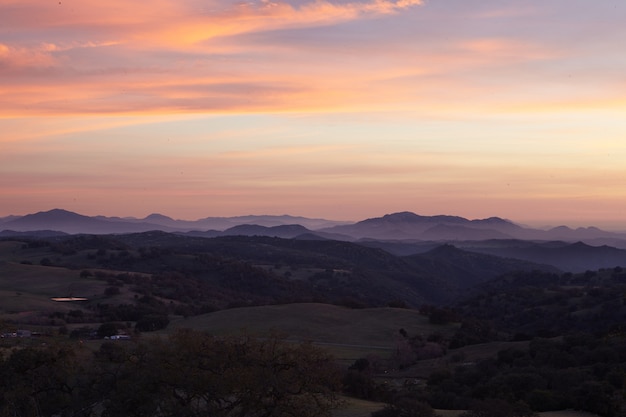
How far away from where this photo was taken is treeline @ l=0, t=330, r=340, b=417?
26625 mm

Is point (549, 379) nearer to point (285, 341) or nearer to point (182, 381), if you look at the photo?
point (285, 341)

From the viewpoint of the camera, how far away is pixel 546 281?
135 meters

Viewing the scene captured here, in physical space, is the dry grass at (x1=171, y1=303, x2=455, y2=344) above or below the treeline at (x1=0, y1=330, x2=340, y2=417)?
below

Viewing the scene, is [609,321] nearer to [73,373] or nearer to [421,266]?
[73,373]

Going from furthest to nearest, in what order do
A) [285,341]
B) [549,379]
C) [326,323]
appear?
[326,323] → [549,379] → [285,341]

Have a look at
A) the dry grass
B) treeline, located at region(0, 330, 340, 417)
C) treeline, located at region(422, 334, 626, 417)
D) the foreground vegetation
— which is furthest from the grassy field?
treeline, located at region(0, 330, 340, 417)

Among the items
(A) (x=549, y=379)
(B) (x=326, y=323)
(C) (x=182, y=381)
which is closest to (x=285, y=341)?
(C) (x=182, y=381)

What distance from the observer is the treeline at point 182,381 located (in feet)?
87.4

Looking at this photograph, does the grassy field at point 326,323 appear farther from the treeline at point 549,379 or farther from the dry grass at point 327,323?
the treeline at point 549,379

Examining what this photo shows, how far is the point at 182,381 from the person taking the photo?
88.5 ft

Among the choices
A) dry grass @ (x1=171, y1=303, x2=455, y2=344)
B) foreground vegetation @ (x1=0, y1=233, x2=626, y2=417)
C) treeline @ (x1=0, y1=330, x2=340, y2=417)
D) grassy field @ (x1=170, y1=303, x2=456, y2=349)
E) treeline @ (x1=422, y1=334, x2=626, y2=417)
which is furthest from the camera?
grassy field @ (x1=170, y1=303, x2=456, y2=349)

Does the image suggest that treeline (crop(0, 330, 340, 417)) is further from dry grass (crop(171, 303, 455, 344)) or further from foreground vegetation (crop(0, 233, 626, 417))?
dry grass (crop(171, 303, 455, 344))

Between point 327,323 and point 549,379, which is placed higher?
point 549,379

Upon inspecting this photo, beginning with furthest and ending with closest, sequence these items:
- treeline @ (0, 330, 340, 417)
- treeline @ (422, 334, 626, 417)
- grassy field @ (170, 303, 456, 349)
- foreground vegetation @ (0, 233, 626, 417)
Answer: grassy field @ (170, 303, 456, 349) < treeline @ (422, 334, 626, 417) < foreground vegetation @ (0, 233, 626, 417) < treeline @ (0, 330, 340, 417)
